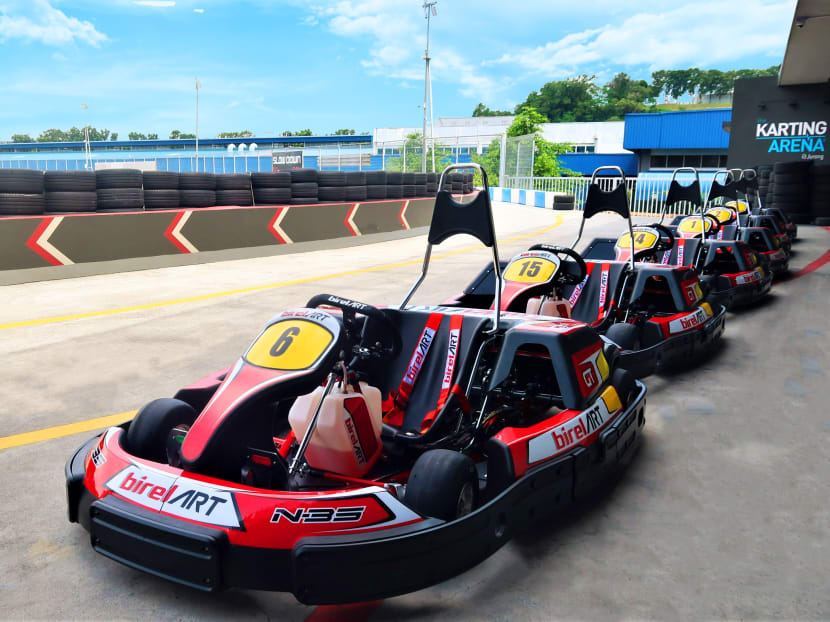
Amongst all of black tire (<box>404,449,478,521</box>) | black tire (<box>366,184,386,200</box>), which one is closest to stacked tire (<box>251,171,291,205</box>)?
black tire (<box>366,184,386,200</box>)

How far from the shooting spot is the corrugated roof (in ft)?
129

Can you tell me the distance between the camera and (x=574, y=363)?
3.26 metres

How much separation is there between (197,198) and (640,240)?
6686 millimetres

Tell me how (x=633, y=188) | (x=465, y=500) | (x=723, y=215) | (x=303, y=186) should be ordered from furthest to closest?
(x=633, y=188) → (x=303, y=186) → (x=723, y=215) → (x=465, y=500)

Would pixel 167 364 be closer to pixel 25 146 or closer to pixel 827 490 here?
pixel 827 490

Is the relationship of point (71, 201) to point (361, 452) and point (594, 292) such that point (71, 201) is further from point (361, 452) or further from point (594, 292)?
point (361, 452)

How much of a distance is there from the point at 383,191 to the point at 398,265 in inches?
164

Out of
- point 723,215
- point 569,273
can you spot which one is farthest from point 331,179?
point 569,273

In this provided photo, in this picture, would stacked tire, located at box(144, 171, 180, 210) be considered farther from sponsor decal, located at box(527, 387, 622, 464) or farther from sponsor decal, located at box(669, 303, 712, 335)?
sponsor decal, located at box(527, 387, 622, 464)

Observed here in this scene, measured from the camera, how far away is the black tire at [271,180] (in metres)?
11.6

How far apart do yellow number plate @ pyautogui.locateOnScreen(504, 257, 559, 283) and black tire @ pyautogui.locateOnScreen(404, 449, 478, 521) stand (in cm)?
261

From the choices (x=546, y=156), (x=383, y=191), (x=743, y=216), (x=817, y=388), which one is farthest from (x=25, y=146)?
(x=817, y=388)

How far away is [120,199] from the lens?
9594mm

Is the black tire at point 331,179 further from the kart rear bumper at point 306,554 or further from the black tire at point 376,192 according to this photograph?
the kart rear bumper at point 306,554
